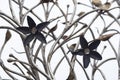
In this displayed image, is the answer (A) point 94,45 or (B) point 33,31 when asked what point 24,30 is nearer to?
(B) point 33,31

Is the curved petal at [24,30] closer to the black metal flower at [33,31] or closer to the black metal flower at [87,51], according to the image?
the black metal flower at [33,31]

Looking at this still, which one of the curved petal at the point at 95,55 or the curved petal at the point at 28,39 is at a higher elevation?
the curved petal at the point at 28,39

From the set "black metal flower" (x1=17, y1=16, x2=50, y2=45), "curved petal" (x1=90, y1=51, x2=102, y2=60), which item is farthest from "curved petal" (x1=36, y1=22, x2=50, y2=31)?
"curved petal" (x1=90, y1=51, x2=102, y2=60)

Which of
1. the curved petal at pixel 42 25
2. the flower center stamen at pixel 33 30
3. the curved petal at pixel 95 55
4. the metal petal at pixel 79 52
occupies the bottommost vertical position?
the curved petal at pixel 95 55

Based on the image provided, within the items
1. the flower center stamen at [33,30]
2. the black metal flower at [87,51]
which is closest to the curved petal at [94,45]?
the black metal flower at [87,51]

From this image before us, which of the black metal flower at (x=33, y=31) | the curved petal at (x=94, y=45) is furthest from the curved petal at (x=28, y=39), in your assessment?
the curved petal at (x=94, y=45)

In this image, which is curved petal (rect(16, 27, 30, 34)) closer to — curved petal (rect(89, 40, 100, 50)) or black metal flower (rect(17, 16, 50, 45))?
black metal flower (rect(17, 16, 50, 45))

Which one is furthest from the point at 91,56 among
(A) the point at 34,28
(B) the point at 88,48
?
(A) the point at 34,28

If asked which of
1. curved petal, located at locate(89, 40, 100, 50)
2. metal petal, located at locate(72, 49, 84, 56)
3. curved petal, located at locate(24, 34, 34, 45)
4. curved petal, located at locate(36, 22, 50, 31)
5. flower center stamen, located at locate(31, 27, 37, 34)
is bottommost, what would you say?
metal petal, located at locate(72, 49, 84, 56)

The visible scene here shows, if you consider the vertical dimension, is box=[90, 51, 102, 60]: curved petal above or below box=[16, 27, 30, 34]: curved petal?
below

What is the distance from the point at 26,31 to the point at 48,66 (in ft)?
0.28

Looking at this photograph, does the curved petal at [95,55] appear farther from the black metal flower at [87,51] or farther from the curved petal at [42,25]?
the curved petal at [42,25]

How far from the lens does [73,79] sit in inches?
21.9

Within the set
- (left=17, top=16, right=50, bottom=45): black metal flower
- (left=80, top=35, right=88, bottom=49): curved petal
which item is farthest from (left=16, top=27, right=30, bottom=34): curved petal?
(left=80, top=35, right=88, bottom=49): curved petal
